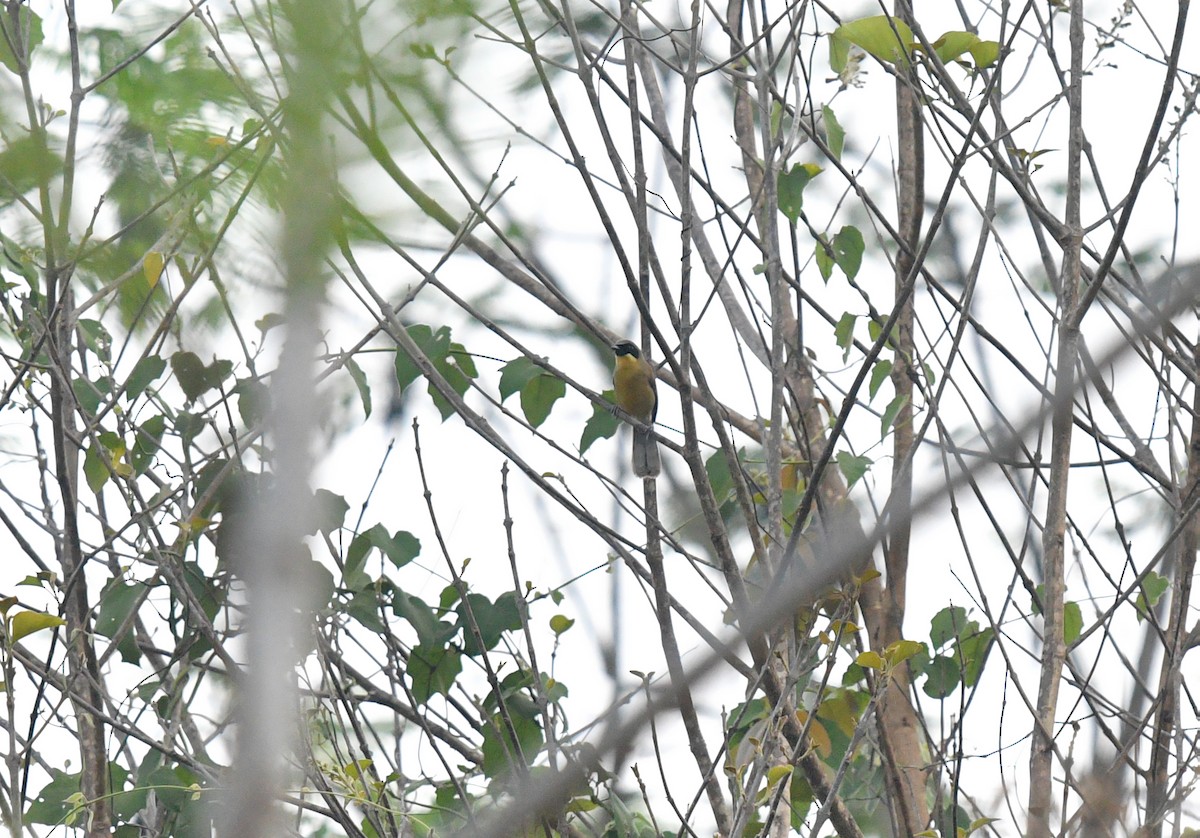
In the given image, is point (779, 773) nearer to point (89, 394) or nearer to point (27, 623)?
point (27, 623)

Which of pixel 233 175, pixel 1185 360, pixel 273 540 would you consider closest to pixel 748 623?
pixel 273 540

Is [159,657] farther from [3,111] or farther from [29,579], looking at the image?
[3,111]

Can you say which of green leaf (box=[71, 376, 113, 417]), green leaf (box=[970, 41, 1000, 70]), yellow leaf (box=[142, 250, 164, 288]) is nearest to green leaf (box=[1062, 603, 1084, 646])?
green leaf (box=[970, 41, 1000, 70])

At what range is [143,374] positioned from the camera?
3.12 m

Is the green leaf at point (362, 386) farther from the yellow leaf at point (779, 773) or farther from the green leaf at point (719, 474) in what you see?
the yellow leaf at point (779, 773)

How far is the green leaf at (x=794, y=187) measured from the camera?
288 cm

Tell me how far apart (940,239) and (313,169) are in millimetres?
5024

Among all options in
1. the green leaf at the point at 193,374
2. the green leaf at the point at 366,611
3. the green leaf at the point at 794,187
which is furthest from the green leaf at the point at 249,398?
the green leaf at the point at 794,187

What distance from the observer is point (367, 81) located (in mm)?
766

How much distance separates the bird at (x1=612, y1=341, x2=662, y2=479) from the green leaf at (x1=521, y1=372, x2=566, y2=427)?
0.99 meters

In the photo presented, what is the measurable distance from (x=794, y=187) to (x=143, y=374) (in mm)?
1662

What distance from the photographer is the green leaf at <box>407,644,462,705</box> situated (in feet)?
9.99

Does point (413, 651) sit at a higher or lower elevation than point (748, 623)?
higher

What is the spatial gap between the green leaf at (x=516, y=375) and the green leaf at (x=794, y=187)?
0.69 m
